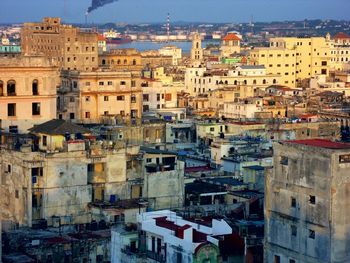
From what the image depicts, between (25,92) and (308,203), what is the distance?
18.3m

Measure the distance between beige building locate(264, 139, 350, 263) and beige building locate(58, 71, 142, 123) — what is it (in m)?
23.9

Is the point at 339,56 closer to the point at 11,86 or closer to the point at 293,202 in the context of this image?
the point at 11,86

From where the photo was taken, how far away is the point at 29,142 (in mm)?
37500

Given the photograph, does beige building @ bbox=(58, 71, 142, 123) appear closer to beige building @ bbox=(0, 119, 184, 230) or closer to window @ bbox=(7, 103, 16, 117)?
window @ bbox=(7, 103, 16, 117)

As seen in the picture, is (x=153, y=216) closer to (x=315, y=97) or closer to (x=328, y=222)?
(x=328, y=222)

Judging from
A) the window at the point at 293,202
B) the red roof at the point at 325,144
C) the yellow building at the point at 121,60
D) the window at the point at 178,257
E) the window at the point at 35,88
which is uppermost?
the window at the point at 35,88

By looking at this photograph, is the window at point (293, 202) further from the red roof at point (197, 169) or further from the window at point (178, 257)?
the red roof at point (197, 169)

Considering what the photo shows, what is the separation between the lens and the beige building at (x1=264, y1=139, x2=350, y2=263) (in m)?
28.9

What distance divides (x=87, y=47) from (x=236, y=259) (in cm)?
5113

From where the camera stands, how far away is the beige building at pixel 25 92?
4459 centimetres

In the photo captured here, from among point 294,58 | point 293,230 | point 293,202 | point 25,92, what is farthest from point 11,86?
point 294,58

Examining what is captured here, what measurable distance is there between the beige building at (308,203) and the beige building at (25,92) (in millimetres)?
16191

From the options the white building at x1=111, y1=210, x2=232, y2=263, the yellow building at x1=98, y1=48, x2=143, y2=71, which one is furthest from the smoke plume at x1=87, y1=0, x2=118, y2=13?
the white building at x1=111, y1=210, x2=232, y2=263

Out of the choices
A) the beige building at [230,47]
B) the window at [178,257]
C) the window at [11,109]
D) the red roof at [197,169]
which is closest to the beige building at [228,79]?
the red roof at [197,169]
